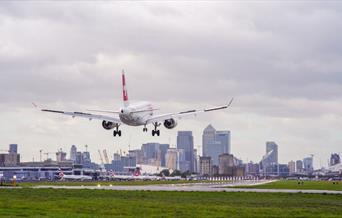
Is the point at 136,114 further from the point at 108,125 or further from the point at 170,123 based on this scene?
the point at 170,123

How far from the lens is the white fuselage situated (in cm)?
11850

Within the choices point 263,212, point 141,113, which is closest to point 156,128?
point 141,113

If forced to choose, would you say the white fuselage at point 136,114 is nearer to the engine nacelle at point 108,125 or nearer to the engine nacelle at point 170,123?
the engine nacelle at point 170,123

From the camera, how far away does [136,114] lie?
12062 cm

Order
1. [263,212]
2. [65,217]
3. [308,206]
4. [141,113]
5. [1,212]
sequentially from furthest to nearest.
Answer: [141,113] → [308,206] → [263,212] → [1,212] → [65,217]

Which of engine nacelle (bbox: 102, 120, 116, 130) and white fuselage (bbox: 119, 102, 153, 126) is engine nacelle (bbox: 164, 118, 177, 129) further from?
engine nacelle (bbox: 102, 120, 116, 130)

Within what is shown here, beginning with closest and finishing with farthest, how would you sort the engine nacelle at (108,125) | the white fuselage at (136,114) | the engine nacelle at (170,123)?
the white fuselage at (136,114) → the engine nacelle at (108,125) → the engine nacelle at (170,123)

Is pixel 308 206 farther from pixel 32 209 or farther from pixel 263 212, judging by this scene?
pixel 32 209

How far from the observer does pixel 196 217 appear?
170 feet

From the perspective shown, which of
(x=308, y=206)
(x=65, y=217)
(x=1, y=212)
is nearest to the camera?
(x=65, y=217)

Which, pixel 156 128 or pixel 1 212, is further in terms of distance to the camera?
pixel 156 128

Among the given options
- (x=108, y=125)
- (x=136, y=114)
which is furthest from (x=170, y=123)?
(x=108, y=125)

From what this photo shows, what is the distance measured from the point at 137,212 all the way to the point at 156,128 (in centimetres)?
6775

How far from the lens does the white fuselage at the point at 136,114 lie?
118m
